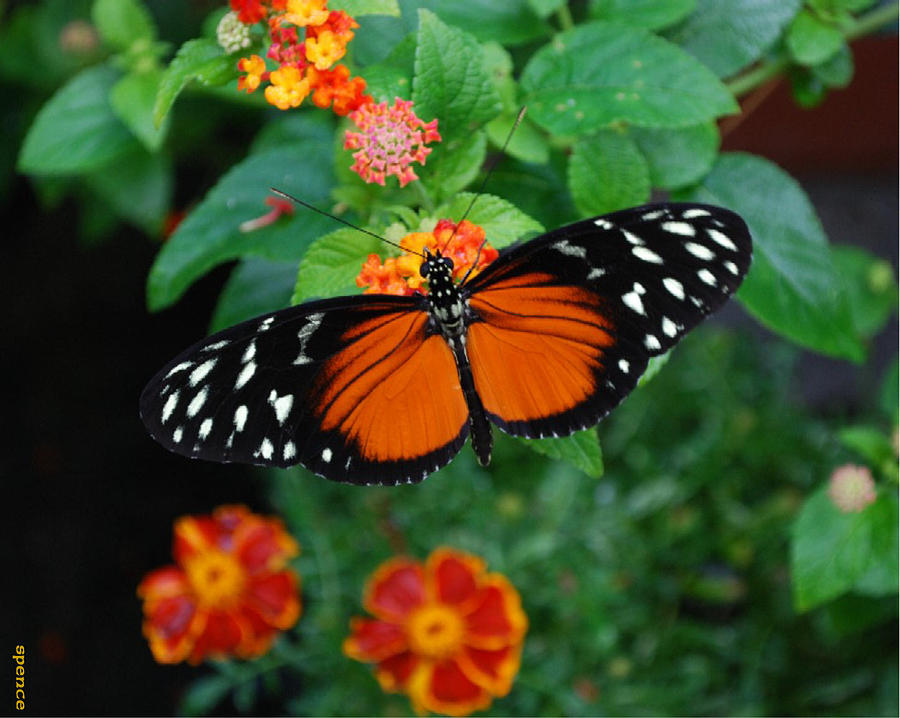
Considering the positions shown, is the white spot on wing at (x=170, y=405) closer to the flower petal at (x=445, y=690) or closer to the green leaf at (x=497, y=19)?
the green leaf at (x=497, y=19)

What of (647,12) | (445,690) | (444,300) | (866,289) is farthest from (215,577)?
(866,289)

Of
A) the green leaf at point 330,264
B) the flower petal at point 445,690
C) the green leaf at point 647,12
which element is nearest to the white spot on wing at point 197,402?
the green leaf at point 330,264

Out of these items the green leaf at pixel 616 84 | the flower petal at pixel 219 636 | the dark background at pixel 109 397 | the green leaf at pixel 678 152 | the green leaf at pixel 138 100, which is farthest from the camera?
the dark background at pixel 109 397

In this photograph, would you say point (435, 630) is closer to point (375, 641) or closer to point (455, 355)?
point (375, 641)

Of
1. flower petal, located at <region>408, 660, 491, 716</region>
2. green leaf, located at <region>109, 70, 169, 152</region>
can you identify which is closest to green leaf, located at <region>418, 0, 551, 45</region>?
green leaf, located at <region>109, 70, 169, 152</region>

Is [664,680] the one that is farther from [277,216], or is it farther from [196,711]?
[277,216]

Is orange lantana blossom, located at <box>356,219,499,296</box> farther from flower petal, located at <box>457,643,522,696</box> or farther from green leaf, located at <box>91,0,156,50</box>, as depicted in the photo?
flower petal, located at <box>457,643,522,696</box>

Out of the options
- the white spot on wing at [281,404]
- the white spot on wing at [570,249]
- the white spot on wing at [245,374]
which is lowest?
the white spot on wing at [281,404]
